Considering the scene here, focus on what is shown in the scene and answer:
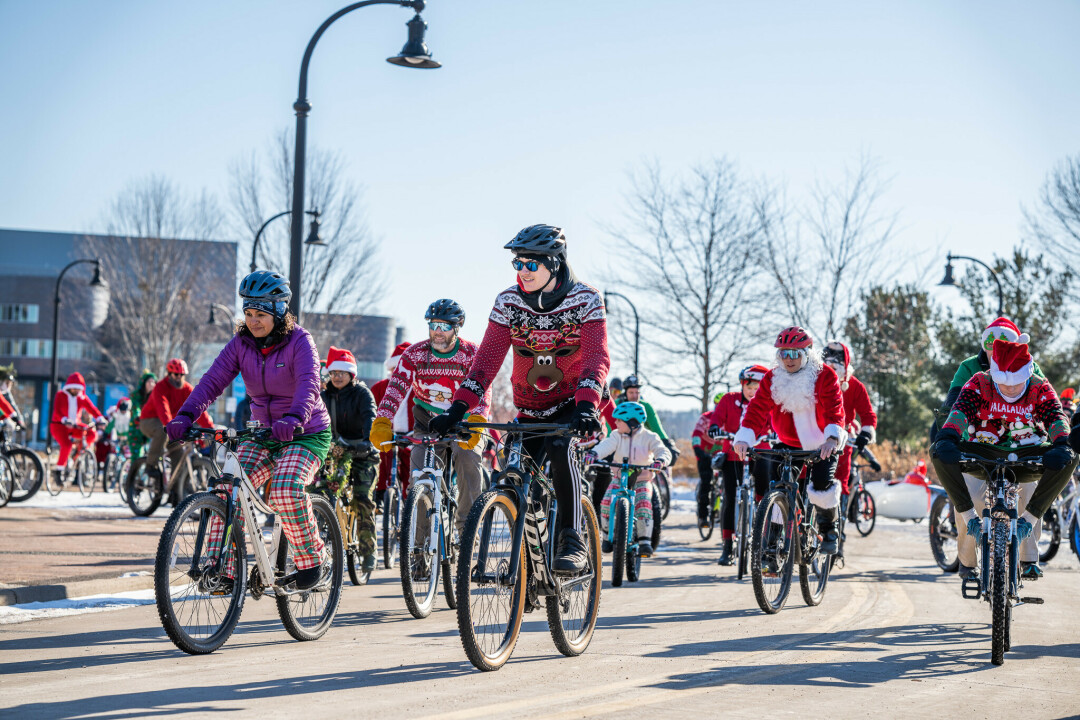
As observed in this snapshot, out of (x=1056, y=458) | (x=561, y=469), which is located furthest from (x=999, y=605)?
(x=561, y=469)

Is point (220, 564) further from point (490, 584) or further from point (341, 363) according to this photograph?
point (341, 363)

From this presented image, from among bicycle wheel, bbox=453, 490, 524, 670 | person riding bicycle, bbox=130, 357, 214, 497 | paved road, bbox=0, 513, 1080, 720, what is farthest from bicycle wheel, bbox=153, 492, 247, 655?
person riding bicycle, bbox=130, 357, 214, 497

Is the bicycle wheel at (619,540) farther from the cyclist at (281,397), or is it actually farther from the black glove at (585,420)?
the black glove at (585,420)

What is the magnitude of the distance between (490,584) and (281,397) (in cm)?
191

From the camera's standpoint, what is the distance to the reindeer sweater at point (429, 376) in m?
9.12

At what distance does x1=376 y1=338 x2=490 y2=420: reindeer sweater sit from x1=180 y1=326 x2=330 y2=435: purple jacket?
220 cm

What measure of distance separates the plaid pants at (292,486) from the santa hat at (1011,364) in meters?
4.17

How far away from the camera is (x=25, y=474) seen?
17.7m

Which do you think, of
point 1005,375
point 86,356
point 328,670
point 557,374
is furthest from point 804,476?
point 86,356

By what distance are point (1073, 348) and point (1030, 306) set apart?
206cm

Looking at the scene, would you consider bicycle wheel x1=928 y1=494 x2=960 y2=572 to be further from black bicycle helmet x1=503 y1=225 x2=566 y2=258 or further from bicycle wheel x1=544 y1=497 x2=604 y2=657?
black bicycle helmet x1=503 y1=225 x2=566 y2=258

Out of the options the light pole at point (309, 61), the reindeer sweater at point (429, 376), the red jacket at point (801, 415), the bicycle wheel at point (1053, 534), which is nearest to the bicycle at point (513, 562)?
the reindeer sweater at point (429, 376)

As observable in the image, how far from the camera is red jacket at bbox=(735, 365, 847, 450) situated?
31.0 feet

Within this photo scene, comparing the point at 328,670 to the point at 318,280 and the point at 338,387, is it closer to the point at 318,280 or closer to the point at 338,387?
the point at 338,387
